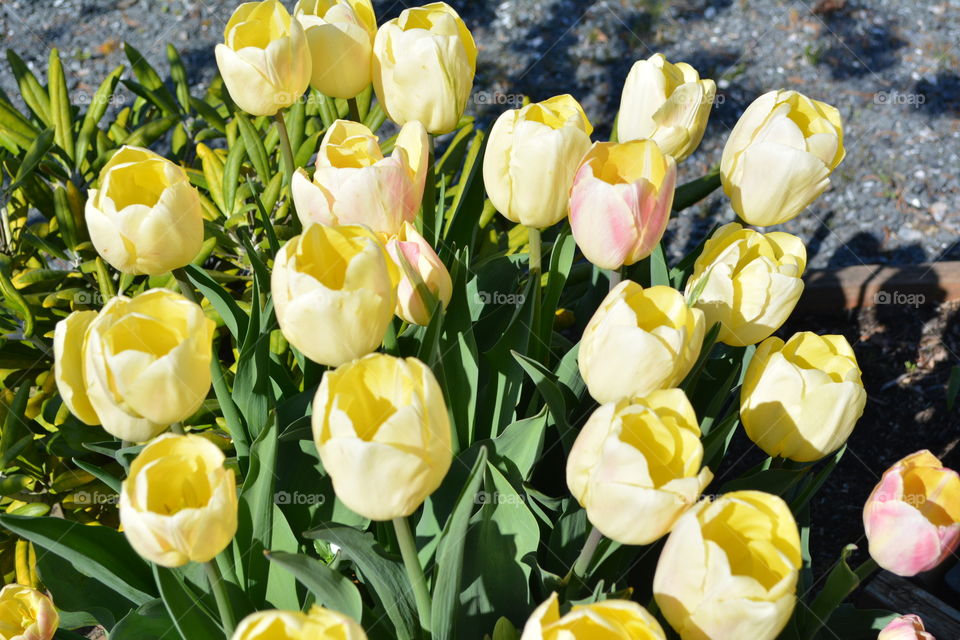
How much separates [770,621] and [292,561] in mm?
403

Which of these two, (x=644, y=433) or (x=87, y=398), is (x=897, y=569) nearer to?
(x=644, y=433)

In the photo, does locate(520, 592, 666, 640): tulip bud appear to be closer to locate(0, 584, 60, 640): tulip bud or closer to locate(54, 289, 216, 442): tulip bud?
locate(54, 289, 216, 442): tulip bud

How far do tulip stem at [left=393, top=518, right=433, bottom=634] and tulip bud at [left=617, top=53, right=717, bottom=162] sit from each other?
1.96ft

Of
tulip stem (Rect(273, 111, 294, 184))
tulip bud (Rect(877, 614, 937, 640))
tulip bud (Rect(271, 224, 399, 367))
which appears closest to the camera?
tulip bud (Rect(271, 224, 399, 367))

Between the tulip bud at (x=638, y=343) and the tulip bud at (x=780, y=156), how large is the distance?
0.86 feet

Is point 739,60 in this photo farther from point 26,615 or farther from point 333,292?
point 26,615

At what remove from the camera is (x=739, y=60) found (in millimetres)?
2961

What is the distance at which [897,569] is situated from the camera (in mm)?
909

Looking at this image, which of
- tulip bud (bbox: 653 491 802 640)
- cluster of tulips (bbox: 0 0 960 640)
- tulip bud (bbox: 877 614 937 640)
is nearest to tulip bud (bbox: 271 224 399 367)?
cluster of tulips (bbox: 0 0 960 640)

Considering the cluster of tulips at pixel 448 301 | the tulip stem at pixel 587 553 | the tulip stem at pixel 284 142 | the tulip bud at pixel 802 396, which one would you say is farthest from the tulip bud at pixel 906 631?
the tulip stem at pixel 284 142

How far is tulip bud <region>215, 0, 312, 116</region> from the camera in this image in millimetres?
1113

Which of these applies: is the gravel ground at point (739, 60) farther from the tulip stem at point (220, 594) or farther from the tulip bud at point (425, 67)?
the tulip stem at point (220, 594)

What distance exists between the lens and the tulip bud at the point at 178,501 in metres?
0.71

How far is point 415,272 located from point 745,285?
363 millimetres
